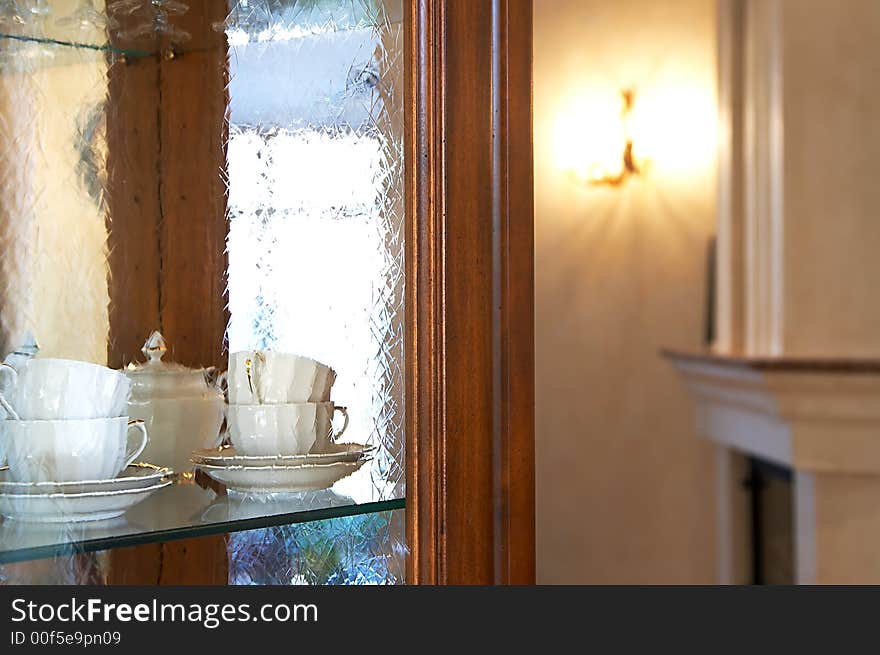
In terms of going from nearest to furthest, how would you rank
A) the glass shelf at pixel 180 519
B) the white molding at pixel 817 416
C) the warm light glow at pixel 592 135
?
1. the glass shelf at pixel 180 519
2. the white molding at pixel 817 416
3. the warm light glow at pixel 592 135

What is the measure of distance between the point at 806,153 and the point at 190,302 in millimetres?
1905

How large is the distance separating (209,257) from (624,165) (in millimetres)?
1986

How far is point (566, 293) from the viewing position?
2.32 metres

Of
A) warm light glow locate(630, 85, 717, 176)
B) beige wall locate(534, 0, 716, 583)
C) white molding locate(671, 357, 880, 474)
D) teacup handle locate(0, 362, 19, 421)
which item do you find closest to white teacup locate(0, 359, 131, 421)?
teacup handle locate(0, 362, 19, 421)

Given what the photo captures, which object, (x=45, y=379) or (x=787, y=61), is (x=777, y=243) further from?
(x=45, y=379)

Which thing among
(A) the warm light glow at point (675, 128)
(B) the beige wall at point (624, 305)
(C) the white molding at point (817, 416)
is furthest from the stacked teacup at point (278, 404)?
(A) the warm light glow at point (675, 128)

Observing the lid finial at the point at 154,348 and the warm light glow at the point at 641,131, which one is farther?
the warm light glow at the point at 641,131

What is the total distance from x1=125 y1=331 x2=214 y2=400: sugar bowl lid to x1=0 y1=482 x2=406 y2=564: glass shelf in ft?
0.13

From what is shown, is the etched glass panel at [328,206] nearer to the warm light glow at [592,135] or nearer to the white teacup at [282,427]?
the white teacup at [282,427]

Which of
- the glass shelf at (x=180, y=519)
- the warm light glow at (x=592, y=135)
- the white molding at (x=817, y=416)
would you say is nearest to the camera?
the glass shelf at (x=180, y=519)

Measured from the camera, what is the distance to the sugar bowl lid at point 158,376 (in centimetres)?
41

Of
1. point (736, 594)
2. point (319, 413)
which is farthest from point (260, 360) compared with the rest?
point (736, 594)

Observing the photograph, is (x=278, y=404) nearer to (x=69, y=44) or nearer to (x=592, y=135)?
(x=69, y=44)

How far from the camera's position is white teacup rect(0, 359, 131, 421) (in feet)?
1.26
